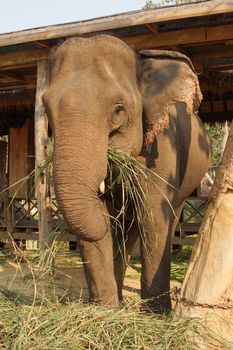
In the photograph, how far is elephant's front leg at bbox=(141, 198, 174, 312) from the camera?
208 inches

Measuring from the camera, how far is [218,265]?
3605 mm

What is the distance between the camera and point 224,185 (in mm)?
3639

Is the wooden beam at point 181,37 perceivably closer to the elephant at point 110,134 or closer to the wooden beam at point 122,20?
the wooden beam at point 122,20

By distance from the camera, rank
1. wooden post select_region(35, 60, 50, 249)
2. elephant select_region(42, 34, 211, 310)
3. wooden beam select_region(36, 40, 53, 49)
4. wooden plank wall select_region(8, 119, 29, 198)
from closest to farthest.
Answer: elephant select_region(42, 34, 211, 310) < wooden beam select_region(36, 40, 53, 49) < wooden post select_region(35, 60, 50, 249) < wooden plank wall select_region(8, 119, 29, 198)

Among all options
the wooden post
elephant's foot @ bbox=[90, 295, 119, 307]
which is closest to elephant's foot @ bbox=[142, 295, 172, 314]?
elephant's foot @ bbox=[90, 295, 119, 307]

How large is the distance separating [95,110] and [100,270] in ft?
5.22

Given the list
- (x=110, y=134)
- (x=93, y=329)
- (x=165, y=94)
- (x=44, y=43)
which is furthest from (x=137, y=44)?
(x=93, y=329)

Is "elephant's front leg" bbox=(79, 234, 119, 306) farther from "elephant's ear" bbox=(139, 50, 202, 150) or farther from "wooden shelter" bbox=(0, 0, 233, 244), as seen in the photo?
"elephant's ear" bbox=(139, 50, 202, 150)

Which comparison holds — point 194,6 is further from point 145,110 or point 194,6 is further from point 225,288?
point 225,288

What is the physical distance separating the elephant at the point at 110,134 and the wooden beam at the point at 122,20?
1.19 metres

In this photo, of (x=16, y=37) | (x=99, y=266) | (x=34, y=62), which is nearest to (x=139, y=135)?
(x=99, y=266)

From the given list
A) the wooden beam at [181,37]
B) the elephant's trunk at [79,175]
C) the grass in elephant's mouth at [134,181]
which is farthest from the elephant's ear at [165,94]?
the wooden beam at [181,37]

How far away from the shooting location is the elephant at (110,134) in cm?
406

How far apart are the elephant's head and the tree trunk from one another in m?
0.83
